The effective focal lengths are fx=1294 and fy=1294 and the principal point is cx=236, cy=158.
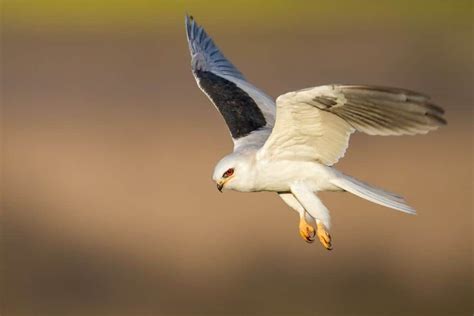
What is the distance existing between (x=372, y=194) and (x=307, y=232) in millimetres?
671

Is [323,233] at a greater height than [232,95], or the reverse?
[232,95]

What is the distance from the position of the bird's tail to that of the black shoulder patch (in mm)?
1188

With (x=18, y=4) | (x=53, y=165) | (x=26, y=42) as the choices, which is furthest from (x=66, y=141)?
(x=18, y=4)

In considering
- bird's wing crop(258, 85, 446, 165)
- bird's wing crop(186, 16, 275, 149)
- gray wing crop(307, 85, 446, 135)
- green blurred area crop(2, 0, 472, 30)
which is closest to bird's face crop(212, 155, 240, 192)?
bird's wing crop(258, 85, 446, 165)

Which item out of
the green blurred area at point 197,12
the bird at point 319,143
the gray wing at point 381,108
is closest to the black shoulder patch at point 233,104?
the bird at point 319,143

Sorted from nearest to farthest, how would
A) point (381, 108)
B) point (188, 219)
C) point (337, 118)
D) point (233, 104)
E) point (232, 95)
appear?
point (381, 108) < point (337, 118) < point (233, 104) < point (232, 95) < point (188, 219)

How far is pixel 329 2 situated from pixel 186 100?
30.8 ft

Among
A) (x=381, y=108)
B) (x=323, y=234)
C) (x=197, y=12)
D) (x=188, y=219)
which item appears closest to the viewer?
(x=381, y=108)

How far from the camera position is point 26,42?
86.2 feet

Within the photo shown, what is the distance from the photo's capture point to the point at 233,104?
9797mm

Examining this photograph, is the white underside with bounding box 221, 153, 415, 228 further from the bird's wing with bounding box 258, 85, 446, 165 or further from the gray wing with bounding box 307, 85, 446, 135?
the gray wing with bounding box 307, 85, 446, 135

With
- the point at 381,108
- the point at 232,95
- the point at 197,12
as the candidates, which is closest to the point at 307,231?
the point at 381,108

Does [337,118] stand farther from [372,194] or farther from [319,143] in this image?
[372,194]

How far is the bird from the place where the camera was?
7.84 meters
